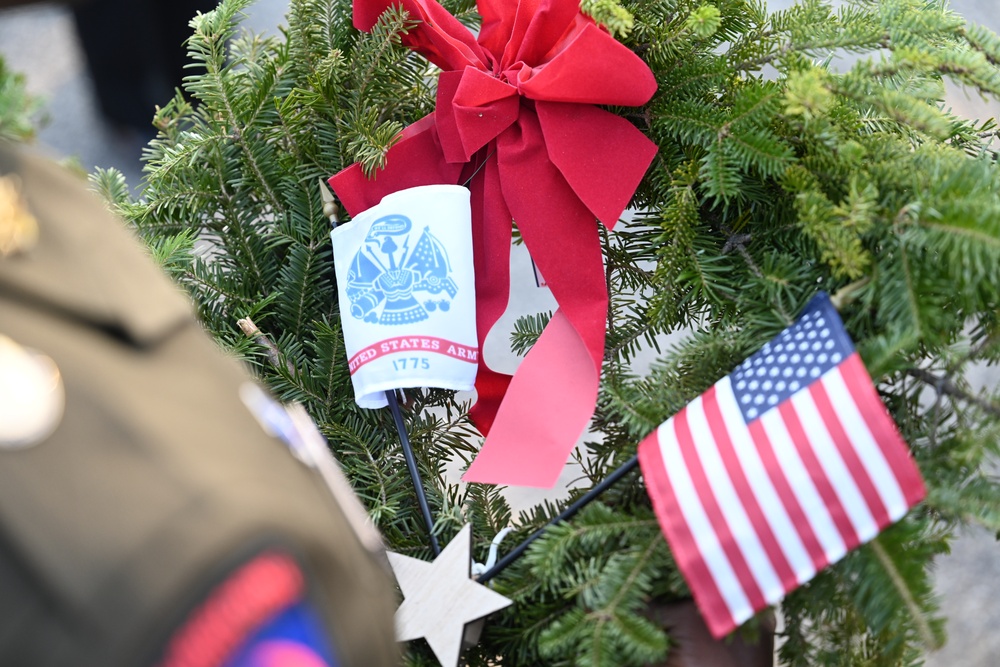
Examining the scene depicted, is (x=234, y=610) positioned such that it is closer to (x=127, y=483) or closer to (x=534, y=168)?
(x=127, y=483)

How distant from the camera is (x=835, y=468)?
17.4 inches

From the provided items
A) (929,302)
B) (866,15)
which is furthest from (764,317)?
(866,15)

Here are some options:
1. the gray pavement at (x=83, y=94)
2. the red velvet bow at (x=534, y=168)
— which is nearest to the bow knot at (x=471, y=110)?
the red velvet bow at (x=534, y=168)

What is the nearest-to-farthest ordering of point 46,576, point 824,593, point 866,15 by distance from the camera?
point 46,576 → point 824,593 → point 866,15

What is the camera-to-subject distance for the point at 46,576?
22 centimetres

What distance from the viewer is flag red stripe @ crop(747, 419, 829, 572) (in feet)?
1.44

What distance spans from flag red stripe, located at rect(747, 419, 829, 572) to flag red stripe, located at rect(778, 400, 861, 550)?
0.04 feet

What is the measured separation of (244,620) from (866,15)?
0.56 m

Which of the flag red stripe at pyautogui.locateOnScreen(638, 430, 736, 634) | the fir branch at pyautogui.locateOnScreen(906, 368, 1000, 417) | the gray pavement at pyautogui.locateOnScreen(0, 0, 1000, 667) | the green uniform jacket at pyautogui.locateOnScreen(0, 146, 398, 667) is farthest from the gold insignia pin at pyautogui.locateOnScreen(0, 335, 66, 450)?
the gray pavement at pyautogui.locateOnScreen(0, 0, 1000, 667)

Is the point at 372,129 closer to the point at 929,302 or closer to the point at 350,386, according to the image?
the point at 350,386

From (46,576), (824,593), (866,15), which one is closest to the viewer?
(46,576)

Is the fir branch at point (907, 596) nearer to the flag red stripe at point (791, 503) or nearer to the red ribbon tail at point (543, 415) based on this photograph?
the flag red stripe at point (791, 503)

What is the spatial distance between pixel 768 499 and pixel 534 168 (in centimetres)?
29

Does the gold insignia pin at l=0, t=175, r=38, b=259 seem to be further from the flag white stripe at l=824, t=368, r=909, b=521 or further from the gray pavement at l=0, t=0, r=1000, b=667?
the gray pavement at l=0, t=0, r=1000, b=667
